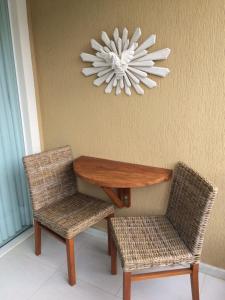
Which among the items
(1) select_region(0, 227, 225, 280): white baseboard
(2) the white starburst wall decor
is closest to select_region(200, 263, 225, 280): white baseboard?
(1) select_region(0, 227, 225, 280): white baseboard

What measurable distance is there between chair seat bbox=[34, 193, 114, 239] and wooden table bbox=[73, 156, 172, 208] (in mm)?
139

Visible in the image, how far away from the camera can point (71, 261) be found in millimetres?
1651

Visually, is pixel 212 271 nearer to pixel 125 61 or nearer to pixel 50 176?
pixel 50 176

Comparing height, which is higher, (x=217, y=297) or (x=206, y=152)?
(x=206, y=152)

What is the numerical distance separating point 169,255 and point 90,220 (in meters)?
0.59

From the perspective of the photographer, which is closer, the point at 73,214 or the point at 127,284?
the point at 127,284

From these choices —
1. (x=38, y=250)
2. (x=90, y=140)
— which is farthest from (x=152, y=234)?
(x=38, y=250)

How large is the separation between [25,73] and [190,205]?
1.56 m

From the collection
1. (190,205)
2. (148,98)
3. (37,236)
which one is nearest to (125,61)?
(148,98)

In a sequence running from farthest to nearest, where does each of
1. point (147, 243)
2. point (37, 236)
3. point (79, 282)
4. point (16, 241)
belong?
point (16, 241) < point (37, 236) < point (79, 282) < point (147, 243)

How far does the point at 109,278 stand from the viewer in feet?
5.78

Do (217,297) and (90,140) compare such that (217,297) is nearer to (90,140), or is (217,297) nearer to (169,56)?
(90,140)

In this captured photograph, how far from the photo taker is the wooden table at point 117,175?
1.56 metres

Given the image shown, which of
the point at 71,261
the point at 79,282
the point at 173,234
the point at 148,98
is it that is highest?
the point at 148,98
